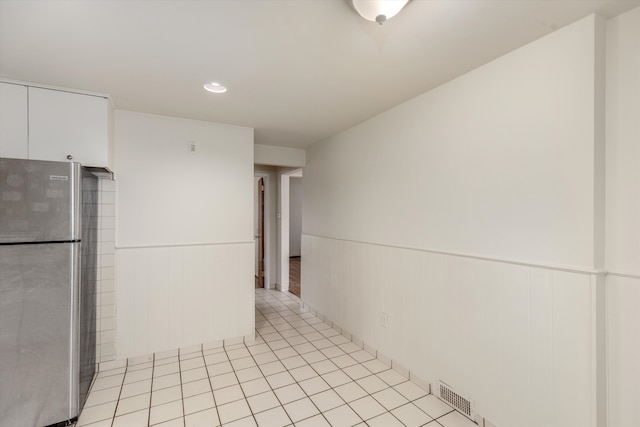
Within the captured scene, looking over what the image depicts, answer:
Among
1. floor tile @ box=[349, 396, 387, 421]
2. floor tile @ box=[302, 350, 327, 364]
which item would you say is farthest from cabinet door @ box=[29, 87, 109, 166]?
floor tile @ box=[349, 396, 387, 421]

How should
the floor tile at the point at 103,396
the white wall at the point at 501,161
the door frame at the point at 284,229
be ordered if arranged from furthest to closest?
1. the door frame at the point at 284,229
2. the floor tile at the point at 103,396
3. the white wall at the point at 501,161

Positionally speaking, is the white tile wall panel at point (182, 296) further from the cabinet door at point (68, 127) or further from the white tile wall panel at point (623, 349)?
the white tile wall panel at point (623, 349)

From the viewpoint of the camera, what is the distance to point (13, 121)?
2043 millimetres

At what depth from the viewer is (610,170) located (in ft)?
4.71

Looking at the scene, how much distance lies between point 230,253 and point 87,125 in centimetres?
168

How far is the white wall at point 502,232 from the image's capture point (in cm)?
144

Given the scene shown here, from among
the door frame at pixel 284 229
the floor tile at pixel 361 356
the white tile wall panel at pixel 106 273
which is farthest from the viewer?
the door frame at pixel 284 229

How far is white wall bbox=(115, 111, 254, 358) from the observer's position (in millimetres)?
2707

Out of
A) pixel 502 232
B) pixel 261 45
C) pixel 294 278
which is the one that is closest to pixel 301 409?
pixel 502 232

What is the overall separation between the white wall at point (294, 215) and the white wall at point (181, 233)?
6.03m

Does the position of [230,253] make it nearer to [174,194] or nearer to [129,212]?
[174,194]

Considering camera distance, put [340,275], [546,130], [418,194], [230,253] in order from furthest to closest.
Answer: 1. [340,275]
2. [230,253]
3. [418,194]
4. [546,130]

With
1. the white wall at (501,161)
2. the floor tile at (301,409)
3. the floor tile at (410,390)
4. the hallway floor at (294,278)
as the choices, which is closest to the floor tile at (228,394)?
the floor tile at (301,409)

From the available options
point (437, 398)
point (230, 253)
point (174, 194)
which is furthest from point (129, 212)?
point (437, 398)
